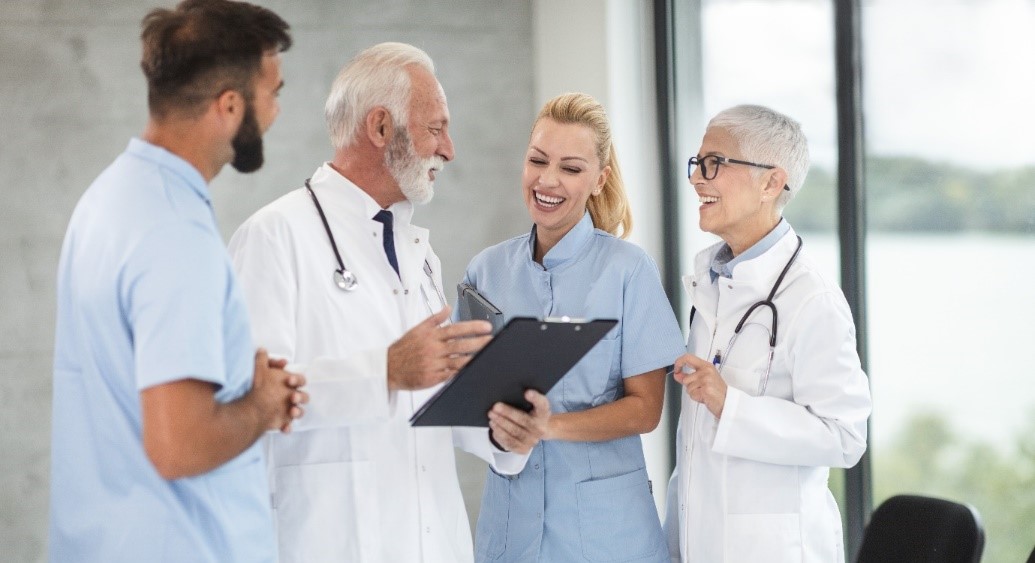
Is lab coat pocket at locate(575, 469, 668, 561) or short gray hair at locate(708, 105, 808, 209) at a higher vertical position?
short gray hair at locate(708, 105, 808, 209)

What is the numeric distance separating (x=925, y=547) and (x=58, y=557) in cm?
158

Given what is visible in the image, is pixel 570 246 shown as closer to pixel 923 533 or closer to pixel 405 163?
pixel 405 163

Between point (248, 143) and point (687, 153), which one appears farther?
point (687, 153)

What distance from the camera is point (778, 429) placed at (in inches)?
87.5

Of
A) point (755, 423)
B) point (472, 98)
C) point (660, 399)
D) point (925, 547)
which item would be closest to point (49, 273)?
point (472, 98)

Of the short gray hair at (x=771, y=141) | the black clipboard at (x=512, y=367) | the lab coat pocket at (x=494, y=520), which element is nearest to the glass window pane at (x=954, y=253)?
the short gray hair at (x=771, y=141)

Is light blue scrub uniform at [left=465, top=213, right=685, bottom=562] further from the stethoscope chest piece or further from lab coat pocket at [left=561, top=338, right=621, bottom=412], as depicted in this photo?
the stethoscope chest piece

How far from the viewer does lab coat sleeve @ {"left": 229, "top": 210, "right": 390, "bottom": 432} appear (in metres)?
2.03

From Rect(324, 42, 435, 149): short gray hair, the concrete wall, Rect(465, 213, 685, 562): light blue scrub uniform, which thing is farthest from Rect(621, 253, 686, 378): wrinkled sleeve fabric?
the concrete wall

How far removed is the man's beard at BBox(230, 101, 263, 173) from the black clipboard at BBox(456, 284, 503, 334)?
758 millimetres

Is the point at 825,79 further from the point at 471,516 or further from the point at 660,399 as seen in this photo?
the point at 471,516

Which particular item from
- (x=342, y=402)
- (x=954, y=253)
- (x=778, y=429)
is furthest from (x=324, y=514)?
(x=954, y=253)

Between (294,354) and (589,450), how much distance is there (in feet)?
2.52

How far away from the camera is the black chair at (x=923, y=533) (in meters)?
2.02
